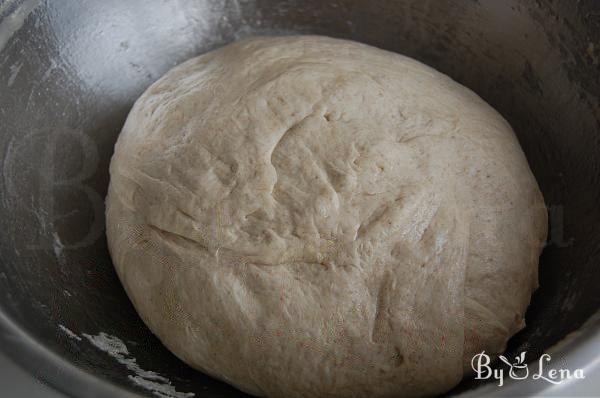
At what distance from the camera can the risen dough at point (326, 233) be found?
112cm

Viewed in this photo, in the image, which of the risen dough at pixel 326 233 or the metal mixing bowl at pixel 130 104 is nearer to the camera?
the risen dough at pixel 326 233

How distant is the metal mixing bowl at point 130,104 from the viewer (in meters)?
1.24

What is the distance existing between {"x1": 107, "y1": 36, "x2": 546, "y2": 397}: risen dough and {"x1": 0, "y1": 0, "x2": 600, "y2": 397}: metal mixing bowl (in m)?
0.11

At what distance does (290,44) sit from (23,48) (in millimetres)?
706

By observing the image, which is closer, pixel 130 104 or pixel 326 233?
pixel 326 233

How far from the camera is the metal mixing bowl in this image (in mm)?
1242

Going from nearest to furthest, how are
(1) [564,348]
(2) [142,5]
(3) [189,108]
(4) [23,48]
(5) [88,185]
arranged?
(1) [564,348]
(3) [189,108]
(4) [23,48]
(5) [88,185]
(2) [142,5]

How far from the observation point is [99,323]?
1.33 metres

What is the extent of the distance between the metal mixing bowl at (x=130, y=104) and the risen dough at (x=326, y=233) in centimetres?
11

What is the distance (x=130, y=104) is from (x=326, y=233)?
892mm

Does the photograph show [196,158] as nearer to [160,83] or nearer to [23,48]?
[160,83]

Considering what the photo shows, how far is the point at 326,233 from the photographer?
3.78ft

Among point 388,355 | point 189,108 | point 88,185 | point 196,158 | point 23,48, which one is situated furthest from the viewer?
point 88,185

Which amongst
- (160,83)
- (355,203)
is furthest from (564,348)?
(160,83)
